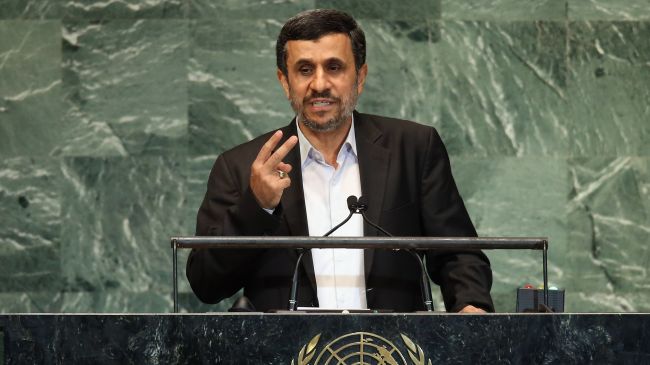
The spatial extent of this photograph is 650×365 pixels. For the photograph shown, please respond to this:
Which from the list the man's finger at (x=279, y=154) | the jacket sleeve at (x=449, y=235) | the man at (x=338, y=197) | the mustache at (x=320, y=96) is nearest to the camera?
the man's finger at (x=279, y=154)

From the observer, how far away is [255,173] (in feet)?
11.1

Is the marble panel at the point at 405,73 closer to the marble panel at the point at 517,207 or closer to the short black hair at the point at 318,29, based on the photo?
the marble panel at the point at 517,207

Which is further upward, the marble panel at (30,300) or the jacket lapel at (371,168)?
the jacket lapel at (371,168)

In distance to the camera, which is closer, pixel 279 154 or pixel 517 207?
pixel 279 154

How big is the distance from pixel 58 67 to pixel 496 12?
2.07m

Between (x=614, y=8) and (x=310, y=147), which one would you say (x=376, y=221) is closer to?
(x=310, y=147)

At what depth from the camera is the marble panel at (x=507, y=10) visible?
233 inches

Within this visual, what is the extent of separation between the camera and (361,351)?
8.96 ft

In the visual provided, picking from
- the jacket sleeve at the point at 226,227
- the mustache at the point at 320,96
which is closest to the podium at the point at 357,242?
the jacket sleeve at the point at 226,227

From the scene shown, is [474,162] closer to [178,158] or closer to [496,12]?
[496,12]

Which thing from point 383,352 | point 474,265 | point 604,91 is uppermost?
point 604,91

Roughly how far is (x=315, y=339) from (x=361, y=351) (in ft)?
0.34

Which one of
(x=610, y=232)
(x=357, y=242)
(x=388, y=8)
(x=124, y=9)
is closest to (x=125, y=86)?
(x=124, y=9)

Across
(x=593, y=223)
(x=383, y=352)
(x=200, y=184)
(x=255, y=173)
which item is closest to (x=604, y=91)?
(x=593, y=223)
